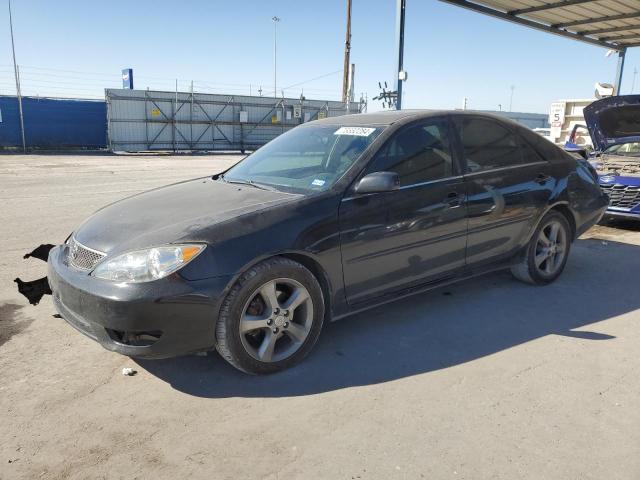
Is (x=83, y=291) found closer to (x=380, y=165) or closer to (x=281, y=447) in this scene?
(x=281, y=447)

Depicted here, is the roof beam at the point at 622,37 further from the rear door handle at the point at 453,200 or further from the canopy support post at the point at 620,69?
the rear door handle at the point at 453,200

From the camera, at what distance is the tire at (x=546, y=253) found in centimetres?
475

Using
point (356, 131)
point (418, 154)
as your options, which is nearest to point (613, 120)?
point (418, 154)

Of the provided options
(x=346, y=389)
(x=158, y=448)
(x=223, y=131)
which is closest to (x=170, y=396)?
(x=158, y=448)

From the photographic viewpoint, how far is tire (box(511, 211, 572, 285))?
4.75m

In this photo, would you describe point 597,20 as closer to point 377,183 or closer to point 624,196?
point 624,196

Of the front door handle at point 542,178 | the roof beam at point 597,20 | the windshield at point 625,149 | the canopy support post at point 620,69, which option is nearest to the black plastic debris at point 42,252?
the front door handle at point 542,178

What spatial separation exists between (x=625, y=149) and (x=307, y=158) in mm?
6881

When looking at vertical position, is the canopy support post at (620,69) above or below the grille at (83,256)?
above

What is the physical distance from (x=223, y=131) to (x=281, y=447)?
95.2 feet

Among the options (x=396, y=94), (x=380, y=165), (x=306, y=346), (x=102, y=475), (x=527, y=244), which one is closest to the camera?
(x=102, y=475)

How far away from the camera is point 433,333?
3.84 meters

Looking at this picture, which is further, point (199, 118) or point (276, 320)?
point (199, 118)

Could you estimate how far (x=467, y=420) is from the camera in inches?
109
